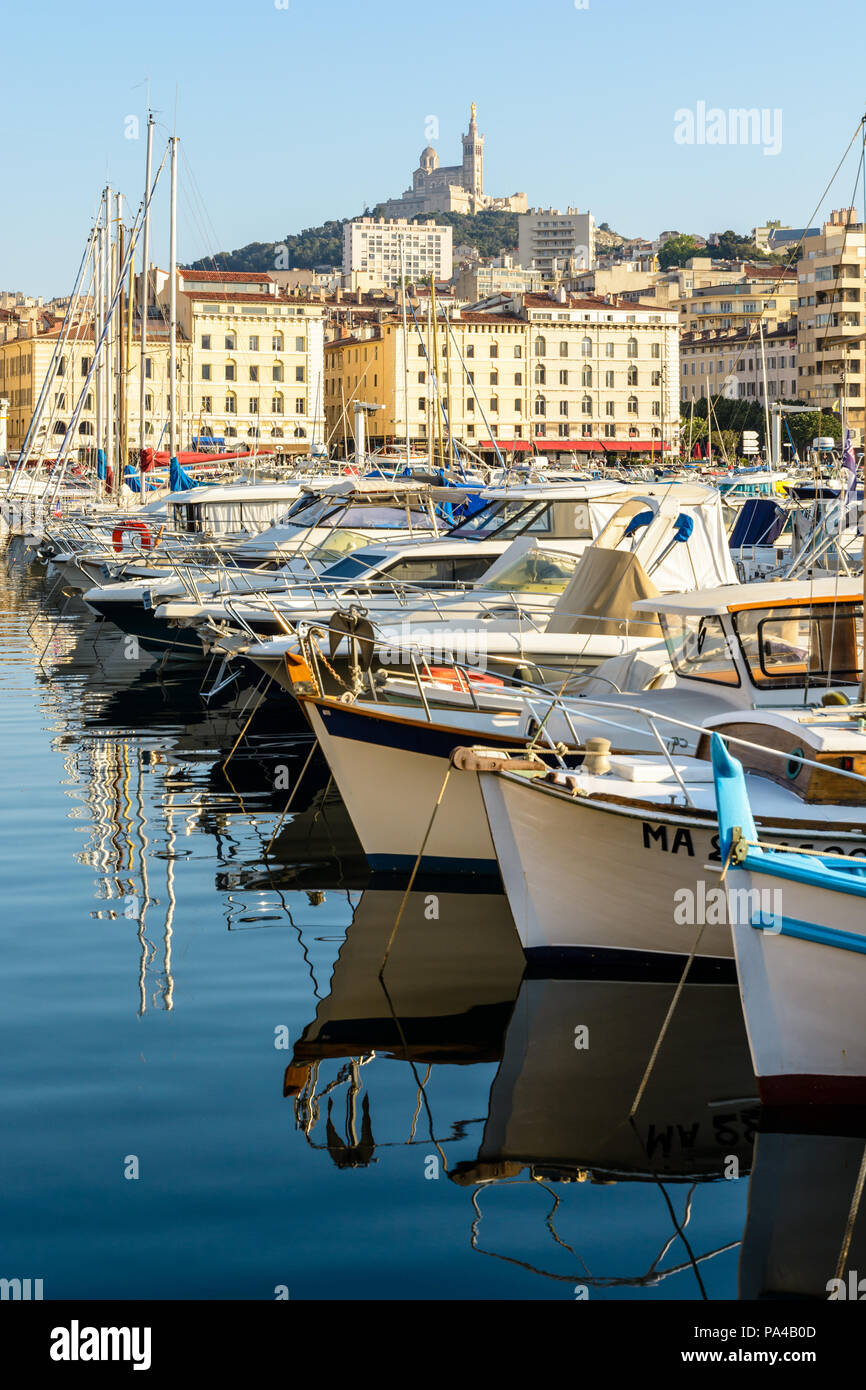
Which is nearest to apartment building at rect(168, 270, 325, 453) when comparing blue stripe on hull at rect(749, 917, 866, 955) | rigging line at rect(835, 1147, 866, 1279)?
blue stripe on hull at rect(749, 917, 866, 955)

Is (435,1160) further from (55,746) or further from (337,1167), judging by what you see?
(55,746)

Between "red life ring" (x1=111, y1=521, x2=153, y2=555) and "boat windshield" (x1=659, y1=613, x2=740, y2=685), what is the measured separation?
15513 mm

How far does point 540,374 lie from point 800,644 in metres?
105

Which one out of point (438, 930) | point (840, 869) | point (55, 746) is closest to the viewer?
point (840, 869)

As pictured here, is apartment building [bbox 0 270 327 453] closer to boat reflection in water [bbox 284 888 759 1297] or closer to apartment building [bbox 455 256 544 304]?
apartment building [bbox 455 256 544 304]

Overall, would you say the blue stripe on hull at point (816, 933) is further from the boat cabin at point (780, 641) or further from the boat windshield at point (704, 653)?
the boat windshield at point (704, 653)

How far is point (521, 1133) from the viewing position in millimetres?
7273

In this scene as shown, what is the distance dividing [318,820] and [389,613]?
431 cm

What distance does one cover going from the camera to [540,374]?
114 m

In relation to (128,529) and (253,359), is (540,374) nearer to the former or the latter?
(253,359)

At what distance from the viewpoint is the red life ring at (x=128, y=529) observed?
1098 inches

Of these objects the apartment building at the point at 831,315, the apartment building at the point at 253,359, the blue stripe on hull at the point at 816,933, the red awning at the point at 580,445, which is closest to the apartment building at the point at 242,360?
the apartment building at the point at 253,359

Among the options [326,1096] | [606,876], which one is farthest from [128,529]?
[326,1096]
